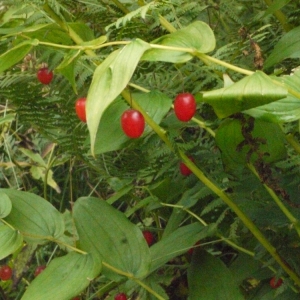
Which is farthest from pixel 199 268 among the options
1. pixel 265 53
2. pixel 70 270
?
pixel 265 53

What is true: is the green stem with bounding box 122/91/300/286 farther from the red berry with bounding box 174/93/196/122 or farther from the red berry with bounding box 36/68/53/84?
the red berry with bounding box 36/68/53/84

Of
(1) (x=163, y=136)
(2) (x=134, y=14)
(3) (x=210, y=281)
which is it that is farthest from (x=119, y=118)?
(3) (x=210, y=281)

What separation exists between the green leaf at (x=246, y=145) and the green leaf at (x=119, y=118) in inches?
2.9

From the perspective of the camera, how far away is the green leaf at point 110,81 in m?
0.47

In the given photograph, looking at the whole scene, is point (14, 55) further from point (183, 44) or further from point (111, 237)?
point (111, 237)

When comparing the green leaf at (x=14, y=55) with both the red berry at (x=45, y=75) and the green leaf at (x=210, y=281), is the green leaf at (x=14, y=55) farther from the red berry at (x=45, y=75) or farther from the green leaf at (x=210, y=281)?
the green leaf at (x=210, y=281)

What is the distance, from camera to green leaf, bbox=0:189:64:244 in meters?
0.71

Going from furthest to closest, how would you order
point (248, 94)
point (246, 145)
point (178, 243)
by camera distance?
1. point (178, 243)
2. point (246, 145)
3. point (248, 94)

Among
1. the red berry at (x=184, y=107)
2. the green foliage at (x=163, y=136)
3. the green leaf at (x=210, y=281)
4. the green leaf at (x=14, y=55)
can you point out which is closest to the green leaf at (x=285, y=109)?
the green foliage at (x=163, y=136)

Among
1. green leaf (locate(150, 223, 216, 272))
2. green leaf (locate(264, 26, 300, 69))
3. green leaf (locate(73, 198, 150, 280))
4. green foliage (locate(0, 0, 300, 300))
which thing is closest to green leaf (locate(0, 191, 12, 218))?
green foliage (locate(0, 0, 300, 300))

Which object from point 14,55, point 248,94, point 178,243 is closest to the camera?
point 248,94

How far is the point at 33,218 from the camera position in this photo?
0.73m

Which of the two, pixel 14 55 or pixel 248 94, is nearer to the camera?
pixel 248 94

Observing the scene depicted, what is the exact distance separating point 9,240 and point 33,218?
3.1 inches
